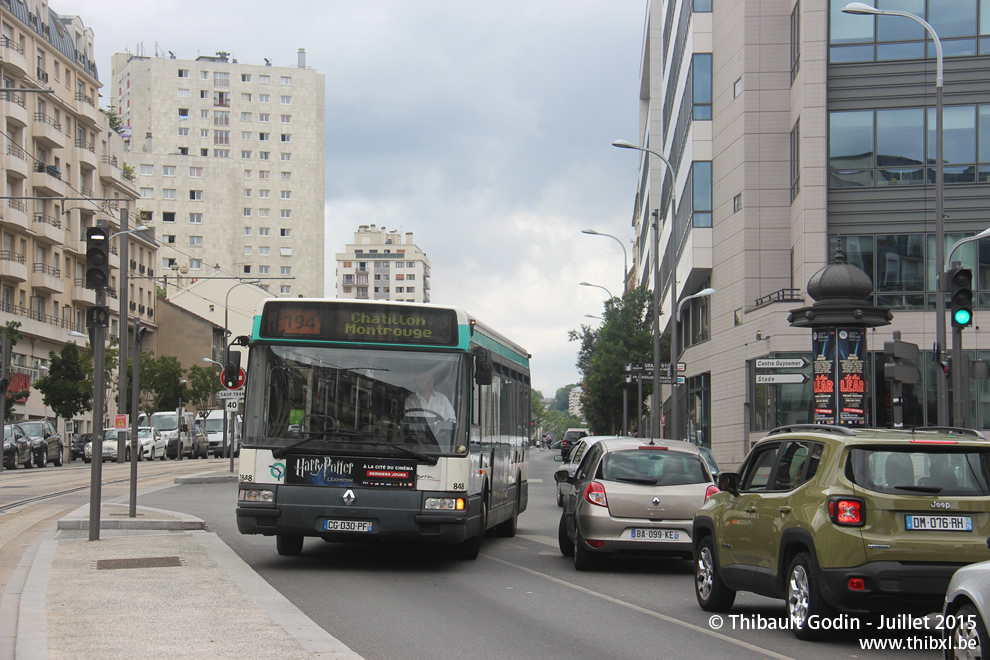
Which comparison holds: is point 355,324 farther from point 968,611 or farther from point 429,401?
point 968,611

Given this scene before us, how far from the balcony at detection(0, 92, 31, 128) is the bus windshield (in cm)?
5544

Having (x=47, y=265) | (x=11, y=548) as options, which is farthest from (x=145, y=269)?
(x=11, y=548)

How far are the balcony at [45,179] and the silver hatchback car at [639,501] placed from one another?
5969 centimetres

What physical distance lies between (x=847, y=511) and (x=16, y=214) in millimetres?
61915

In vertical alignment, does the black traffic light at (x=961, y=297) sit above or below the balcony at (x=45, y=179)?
below

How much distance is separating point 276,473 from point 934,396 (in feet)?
93.9

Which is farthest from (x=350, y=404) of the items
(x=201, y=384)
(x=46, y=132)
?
(x=201, y=384)

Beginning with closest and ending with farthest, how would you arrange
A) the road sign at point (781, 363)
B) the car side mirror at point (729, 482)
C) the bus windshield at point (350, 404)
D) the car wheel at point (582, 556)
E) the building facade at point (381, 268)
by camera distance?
the car side mirror at point (729, 482)
the bus windshield at point (350, 404)
the car wheel at point (582, 556)
the road sign at point (781, 363)
the building facade at point (381, 268)

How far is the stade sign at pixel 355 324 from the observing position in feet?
42.8

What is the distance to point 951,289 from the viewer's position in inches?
695

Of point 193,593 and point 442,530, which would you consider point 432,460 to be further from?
point 193,593

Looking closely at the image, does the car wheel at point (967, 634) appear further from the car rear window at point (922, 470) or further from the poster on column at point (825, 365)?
the poster on column at point (825, 365)

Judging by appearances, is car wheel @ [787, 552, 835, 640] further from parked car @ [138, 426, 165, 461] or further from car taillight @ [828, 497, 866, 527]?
parked car @ [138, 426, 165, 461]

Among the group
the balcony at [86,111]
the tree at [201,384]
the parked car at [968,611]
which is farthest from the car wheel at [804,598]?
the balcony at [86,111]
